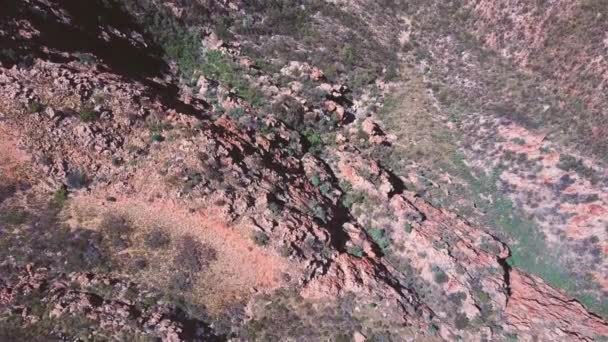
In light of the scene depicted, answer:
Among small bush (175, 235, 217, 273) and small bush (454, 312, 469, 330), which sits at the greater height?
small bush (454, 312, 469, 330)

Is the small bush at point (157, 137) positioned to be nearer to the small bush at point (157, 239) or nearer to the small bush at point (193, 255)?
the small bush at point (157, 239)

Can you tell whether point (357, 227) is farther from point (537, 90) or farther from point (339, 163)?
point (537, 90)

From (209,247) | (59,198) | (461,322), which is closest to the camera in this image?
(59,198)

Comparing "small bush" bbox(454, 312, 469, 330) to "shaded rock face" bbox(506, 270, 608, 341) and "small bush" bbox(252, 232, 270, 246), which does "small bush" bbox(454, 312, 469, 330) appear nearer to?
"shaded rock face" bbox(506, 270, 608, 341)

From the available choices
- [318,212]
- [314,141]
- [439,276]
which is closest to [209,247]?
[318,212]

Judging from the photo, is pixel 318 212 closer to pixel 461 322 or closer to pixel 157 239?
pixel 157 239

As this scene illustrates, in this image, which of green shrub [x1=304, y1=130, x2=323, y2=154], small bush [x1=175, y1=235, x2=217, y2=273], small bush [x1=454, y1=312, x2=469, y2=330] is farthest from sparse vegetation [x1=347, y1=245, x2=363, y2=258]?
green shrub [x1=304, y1=130, x2=323, y2=154]

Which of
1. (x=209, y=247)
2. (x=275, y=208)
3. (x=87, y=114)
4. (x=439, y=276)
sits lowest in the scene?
(x=209, y=247)

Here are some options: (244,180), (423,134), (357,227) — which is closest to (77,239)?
(244,180)
